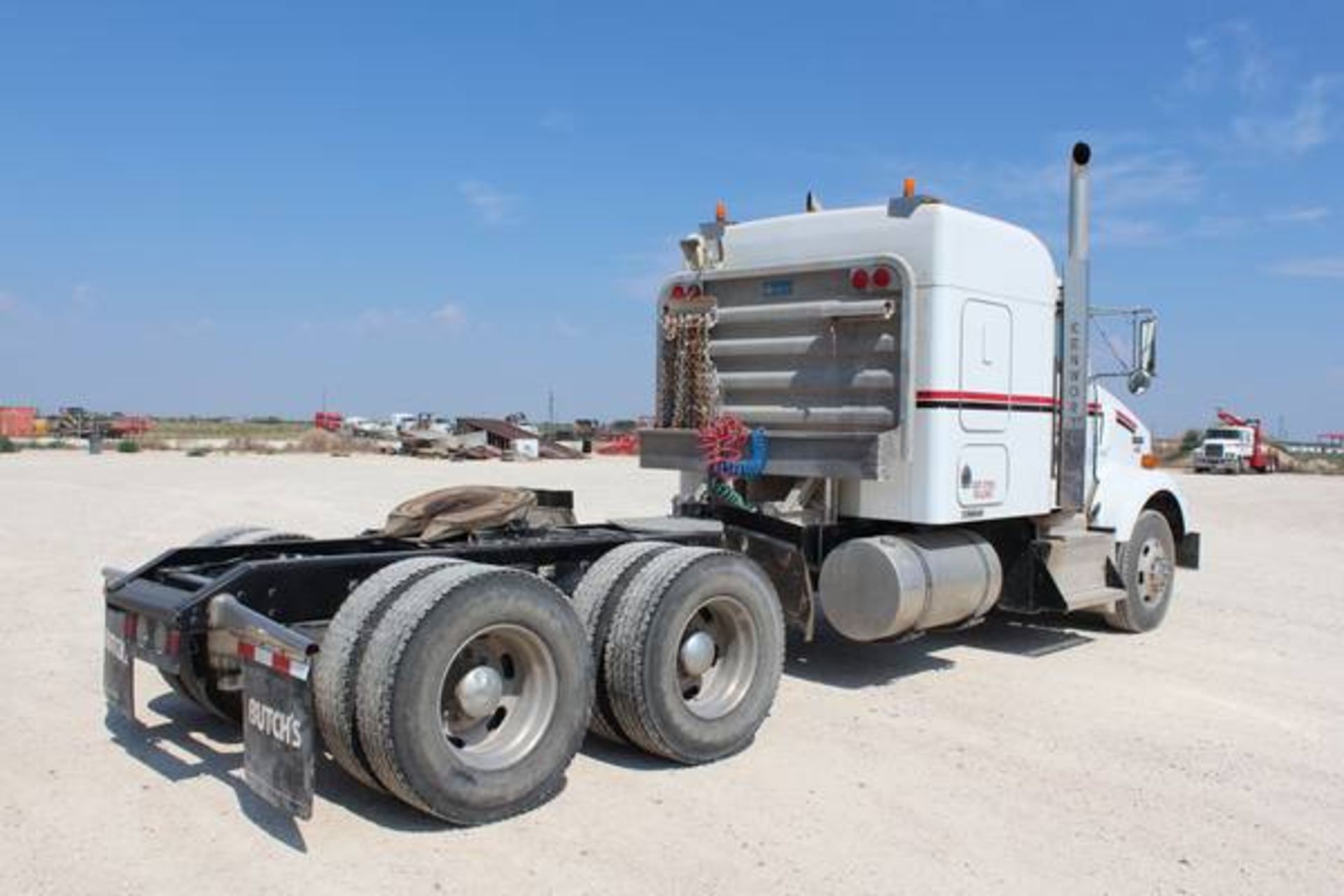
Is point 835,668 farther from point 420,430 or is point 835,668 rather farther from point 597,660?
point 420,430

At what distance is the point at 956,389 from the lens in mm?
7641

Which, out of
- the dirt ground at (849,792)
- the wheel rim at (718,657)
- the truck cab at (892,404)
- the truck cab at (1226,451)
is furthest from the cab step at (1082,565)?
the truck cab at (1226,451)

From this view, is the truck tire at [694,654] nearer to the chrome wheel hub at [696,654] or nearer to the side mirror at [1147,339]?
the chrome wheel hub at [696,654]

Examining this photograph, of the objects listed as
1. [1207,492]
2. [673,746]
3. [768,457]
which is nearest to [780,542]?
[768,457]

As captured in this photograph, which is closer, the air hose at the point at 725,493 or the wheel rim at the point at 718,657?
the wheel rim at the point at 718,657

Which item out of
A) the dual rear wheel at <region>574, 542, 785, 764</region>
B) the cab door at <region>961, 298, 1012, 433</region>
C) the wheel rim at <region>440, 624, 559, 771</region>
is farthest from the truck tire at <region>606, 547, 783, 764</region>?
the cab door at <region>961, 298, 1012, 433</region>

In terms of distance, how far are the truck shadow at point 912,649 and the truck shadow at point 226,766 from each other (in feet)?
11.0

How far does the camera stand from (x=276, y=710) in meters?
4.43

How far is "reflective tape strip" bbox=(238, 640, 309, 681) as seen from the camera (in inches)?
171

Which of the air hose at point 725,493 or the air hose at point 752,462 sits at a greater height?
the air hose at point 752,462

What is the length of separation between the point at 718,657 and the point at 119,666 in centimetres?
288

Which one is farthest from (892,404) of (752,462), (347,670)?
(347,670)

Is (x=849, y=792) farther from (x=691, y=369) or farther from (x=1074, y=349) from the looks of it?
(x=1074, y=349)

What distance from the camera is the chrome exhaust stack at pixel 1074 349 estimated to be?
28.7ft
